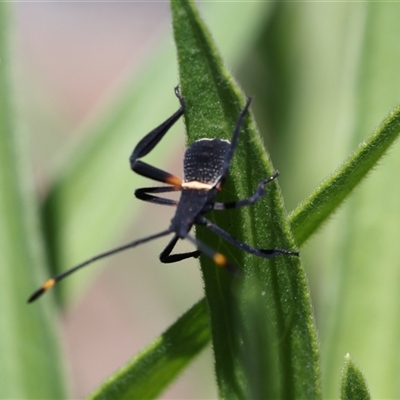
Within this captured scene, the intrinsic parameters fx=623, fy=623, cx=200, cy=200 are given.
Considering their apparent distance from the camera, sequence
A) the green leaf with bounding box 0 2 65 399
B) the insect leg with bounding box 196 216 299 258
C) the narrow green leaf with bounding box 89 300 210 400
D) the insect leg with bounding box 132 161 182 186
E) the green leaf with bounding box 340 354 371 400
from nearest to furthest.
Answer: the green leaf with bounding box 340 354 371 400 < the insect leg with bounding box 196 216 299 258 < the narrow green leaf with bounding box 89 300 210 400 < the green leaf with bounding box 0 2 65 399 < the insect leg with bounding box 132 161 182 186

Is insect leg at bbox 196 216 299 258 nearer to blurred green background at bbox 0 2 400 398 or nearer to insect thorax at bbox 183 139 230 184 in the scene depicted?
insect thorax at bbox 183 139 230 184

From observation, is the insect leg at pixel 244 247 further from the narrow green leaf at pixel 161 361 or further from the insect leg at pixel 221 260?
the narrow green leaf at pixel 161 361

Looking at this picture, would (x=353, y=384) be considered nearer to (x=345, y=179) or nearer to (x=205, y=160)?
(x=345, y=179)

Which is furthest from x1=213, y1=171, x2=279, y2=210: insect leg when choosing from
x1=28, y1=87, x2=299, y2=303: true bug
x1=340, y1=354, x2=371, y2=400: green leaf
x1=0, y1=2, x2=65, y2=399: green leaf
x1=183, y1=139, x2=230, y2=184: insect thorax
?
x1=0, y1=2, x2=65, y2=399: green leaf

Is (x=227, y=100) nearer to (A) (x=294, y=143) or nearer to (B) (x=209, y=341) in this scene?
(B) (x=209, y=341)

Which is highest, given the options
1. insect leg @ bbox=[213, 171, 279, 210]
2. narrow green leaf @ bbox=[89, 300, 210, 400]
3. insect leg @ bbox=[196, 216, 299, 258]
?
insect leg @ bbox=[213, 171, 279, 210]

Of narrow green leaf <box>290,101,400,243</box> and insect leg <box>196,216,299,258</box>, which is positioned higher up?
narrow green leaf <box>290,101,400,243</box>
